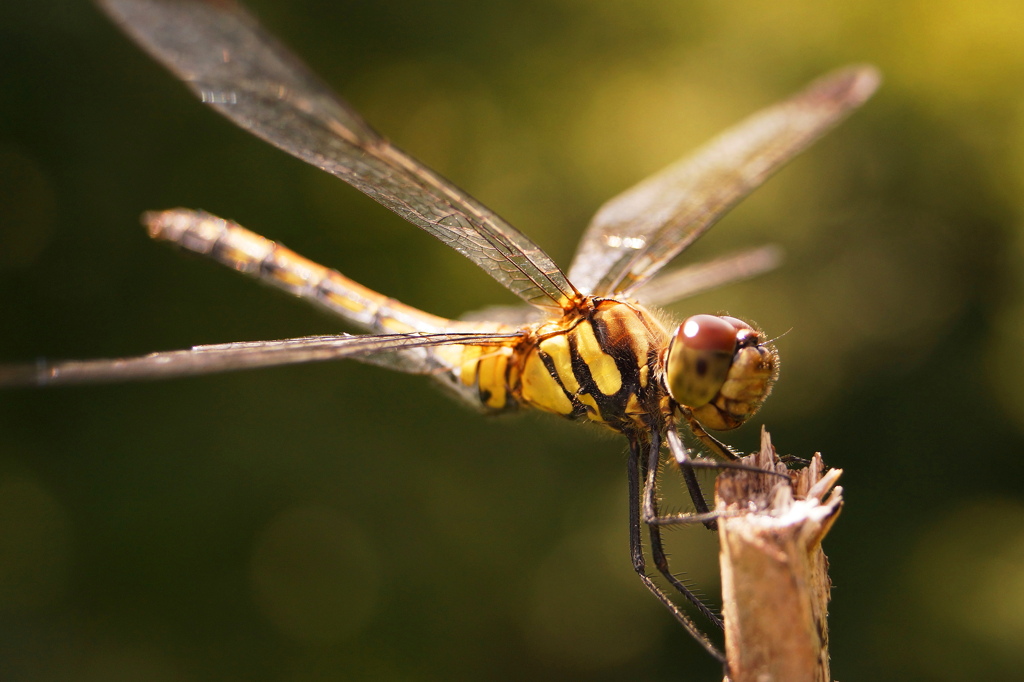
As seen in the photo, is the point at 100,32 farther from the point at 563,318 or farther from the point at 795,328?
the point at 795,328

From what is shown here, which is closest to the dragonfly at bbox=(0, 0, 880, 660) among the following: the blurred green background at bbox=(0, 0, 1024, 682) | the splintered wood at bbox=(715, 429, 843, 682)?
the splintered wood at bbox=(715, 429, 843, 682)

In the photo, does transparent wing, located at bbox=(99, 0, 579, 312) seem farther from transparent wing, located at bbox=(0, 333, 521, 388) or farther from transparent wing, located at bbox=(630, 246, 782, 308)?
transparent wing, located at bbox=(630, 246, 782, 308)

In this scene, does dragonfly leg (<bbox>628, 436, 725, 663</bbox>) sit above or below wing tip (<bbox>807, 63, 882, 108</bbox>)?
below

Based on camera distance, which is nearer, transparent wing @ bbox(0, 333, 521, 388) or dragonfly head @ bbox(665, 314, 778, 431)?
transparent wing @ bbox(0, 333, 521, 388)

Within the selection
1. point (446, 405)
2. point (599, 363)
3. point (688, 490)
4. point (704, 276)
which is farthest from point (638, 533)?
point (446, 405)

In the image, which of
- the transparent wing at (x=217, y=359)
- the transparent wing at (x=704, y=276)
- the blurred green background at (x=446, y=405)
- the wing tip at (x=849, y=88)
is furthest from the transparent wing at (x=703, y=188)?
the blurred green background at (x=446, y=405)

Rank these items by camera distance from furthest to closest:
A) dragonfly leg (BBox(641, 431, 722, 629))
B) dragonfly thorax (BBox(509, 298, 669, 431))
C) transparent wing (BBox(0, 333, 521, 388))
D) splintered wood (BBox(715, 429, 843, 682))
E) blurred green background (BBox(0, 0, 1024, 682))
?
blurred green background (BBox(0, 0, 1024, 682)) → dragonfly thorax (BBox(509, 298, 669, 431)) → dragonfly leg (BBox(641, 431, 722, 629)) → transparent wing (BBox(0, 333, 521, 388)) → splintered wood (BBox(715, 429, 843, 682))
